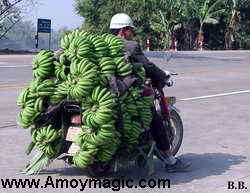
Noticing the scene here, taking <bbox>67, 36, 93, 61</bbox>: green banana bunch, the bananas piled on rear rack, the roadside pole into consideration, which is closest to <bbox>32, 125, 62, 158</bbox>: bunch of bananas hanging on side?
the bananas piled on rear rack

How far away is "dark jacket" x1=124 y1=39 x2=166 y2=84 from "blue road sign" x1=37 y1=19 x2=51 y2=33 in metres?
26.0

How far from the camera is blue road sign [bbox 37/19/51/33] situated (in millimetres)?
32344

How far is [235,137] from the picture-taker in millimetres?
9398

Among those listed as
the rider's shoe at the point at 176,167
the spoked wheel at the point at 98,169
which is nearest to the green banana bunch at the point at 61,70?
the spoked wheel at the point at 98,169

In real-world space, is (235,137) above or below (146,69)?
below

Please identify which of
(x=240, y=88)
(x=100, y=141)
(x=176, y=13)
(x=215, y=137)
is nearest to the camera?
(x=100, y=141)

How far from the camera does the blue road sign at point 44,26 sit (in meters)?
32.3

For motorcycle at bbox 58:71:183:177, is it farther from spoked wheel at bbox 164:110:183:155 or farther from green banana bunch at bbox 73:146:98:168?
green banana bunch at bbox 73:146:98:168

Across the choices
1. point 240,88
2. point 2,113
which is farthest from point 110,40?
point 240,88

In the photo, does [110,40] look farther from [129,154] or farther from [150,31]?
[150,31]

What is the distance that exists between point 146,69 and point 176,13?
3899 cm

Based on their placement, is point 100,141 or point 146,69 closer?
point 100,141

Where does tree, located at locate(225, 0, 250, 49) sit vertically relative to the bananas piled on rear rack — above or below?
→ above

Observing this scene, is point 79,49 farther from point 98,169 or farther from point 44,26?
point 44,26
